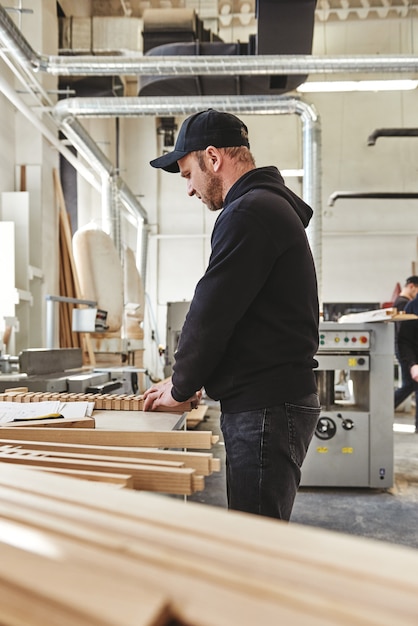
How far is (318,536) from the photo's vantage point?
1.54 ft

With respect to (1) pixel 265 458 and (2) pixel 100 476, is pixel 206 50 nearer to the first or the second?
(1) pixel 265 458

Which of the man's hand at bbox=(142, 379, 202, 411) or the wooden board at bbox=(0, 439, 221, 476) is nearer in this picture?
the wooden board at bbox=(0, 439, 221, 476)

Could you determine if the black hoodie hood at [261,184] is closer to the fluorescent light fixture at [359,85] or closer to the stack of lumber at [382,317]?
the stack of lumber at [382,317]

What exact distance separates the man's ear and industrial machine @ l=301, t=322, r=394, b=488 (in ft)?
7.44

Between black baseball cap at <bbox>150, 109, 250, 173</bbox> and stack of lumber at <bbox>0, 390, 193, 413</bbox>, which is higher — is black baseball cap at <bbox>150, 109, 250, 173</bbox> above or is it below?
above

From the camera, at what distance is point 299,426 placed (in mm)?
1239

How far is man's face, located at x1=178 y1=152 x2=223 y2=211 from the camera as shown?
137 cm

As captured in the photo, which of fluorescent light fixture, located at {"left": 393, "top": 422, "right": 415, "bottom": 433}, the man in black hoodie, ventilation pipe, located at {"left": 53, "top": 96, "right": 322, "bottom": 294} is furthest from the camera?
fluorescent light fixture, located at {"left": 393, "top": 422, "right": 415, "bottom": 433}

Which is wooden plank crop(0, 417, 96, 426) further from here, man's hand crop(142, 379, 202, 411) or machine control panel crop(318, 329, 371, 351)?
machine control panel crop(318, 329, 371, 351)

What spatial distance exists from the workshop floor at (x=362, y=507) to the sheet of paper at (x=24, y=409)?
6.30 feet

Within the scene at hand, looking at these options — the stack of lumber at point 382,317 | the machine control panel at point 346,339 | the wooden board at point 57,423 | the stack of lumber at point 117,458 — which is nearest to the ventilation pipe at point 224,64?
the stack of lumber at point 382,317

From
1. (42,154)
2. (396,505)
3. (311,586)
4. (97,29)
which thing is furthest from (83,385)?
(97,29)

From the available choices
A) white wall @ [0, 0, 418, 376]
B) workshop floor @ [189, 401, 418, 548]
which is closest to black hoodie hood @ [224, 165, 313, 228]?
workshop floor @ [189, 401, 418, 548]

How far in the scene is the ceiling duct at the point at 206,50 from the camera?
4.47 m
